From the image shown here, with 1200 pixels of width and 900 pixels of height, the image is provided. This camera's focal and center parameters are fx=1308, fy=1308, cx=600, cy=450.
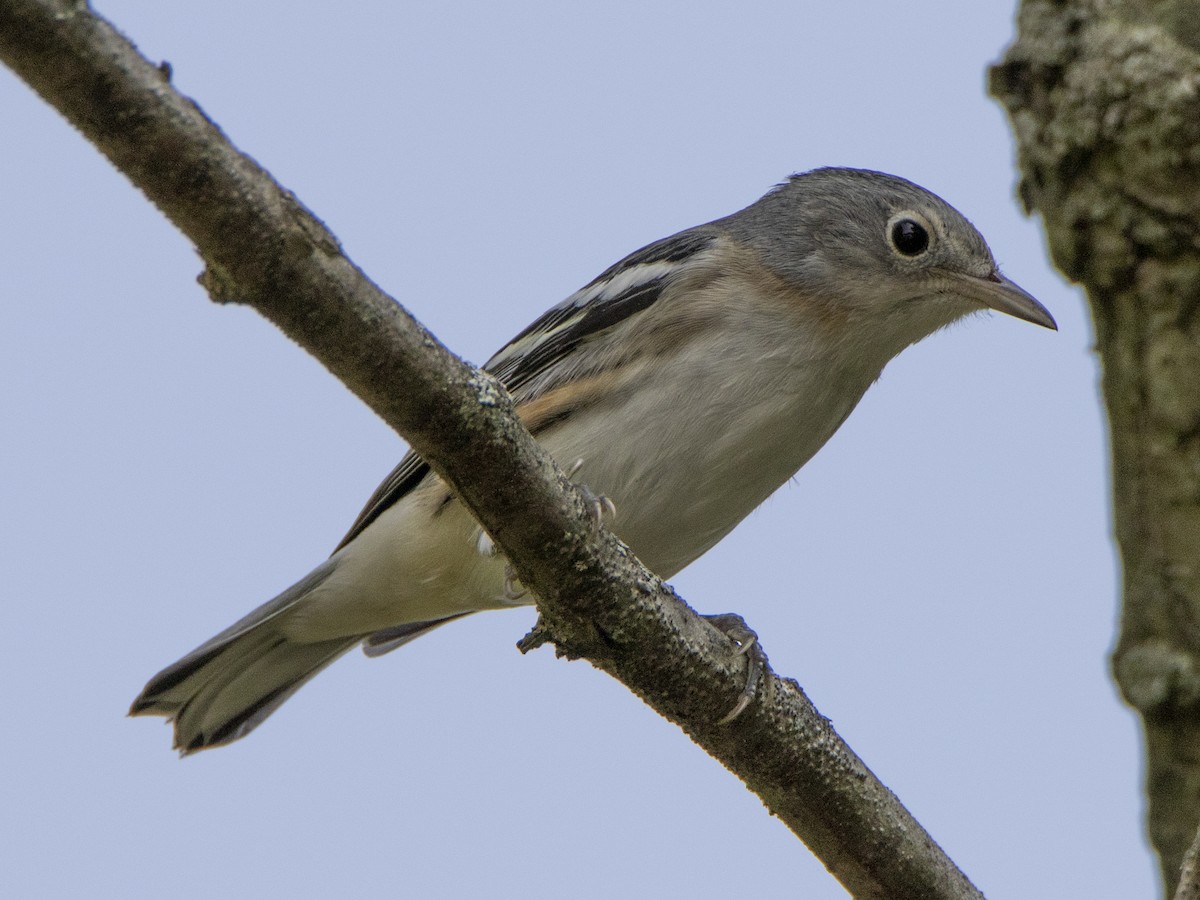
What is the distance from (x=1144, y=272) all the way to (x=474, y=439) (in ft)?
5.77

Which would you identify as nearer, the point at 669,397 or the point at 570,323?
the point at 669,397

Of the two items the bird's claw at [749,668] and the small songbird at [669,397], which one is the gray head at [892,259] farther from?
the bird's claw at [749,668]

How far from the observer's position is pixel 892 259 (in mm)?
6660

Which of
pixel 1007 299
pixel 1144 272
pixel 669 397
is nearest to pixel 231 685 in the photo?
pixel 669 397

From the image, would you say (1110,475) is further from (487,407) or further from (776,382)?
(776,382)

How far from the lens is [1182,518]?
3.27 meters

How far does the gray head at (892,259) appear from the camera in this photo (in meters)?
6.48

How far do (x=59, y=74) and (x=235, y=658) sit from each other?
469cm

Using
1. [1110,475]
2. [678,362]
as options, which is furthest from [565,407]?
[1110,475]

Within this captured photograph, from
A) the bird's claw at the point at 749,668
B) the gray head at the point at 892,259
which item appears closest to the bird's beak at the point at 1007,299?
the gray head at the point at 892,259

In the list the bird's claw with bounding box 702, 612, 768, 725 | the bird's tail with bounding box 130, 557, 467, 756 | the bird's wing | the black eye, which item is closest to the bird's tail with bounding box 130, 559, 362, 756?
the bird's tail with bounding box 130, 557, 467, 756

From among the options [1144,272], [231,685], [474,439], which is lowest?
[231,685]

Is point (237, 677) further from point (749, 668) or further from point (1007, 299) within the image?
point (1007, 299)

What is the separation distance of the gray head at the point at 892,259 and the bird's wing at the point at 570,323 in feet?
1.42
